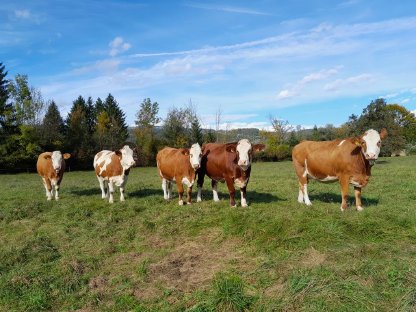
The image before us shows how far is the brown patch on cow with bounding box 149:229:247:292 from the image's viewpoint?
654 centimetres

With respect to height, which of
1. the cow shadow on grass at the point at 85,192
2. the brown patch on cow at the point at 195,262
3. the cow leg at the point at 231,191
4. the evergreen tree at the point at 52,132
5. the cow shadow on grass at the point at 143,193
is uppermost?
the evergreen tree at the point at 52,132

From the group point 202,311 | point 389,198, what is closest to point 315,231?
point 202,311

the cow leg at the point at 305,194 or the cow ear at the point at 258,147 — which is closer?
the cow leg at the point at 305,194

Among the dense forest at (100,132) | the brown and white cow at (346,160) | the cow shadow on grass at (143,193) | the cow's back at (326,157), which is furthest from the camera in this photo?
the dense forest at (100,132)

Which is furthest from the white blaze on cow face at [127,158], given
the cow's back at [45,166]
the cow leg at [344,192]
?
the cow leg at [344,192]

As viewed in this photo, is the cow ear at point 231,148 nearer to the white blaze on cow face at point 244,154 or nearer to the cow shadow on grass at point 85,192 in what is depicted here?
the white blaze on cow face at point 244,154

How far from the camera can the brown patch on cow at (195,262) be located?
6.54 metres

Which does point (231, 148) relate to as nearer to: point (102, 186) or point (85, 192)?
point (102, 186)

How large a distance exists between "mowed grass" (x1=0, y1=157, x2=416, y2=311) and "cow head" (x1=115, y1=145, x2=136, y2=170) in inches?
93.6

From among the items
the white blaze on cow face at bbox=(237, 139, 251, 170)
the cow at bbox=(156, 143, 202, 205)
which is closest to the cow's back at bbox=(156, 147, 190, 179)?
the cow at bbox=(156, 143, 202, 205)

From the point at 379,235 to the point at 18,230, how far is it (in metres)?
8.97

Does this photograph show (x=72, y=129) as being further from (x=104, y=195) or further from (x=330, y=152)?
(x=330, y=152)

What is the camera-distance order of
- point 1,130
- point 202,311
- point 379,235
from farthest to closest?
point 1,130 → point 379,235 → point 202,311

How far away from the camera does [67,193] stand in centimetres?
1612
